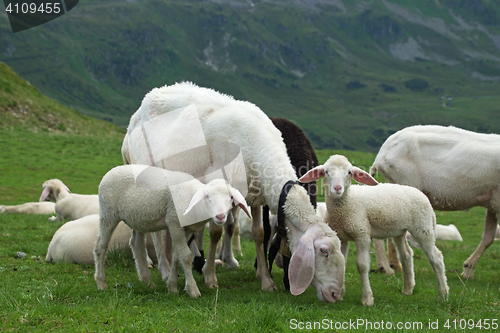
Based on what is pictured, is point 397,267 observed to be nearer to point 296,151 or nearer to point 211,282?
point 296,151

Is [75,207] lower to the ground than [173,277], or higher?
lower

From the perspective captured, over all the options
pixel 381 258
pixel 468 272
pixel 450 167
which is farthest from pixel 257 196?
pixel 468 272

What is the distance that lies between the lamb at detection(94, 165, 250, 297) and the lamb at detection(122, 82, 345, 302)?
80 centimetres

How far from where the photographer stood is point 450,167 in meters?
8.60

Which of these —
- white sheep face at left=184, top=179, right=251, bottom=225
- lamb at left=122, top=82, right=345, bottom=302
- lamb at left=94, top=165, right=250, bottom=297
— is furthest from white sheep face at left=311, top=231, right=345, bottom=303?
lamb at left=94, top=165, right=250, bottom=297

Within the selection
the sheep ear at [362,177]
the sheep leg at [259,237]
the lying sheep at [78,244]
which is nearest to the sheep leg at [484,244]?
the sheep ear at [362,177]

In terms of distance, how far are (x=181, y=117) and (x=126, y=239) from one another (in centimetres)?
242

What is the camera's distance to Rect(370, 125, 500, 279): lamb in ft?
27.6

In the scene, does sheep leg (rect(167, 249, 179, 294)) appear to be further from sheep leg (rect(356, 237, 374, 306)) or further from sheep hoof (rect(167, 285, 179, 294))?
sheep leg (rect(356, 237, 374, 306))

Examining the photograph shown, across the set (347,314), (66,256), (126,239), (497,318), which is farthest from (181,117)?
(497,318)

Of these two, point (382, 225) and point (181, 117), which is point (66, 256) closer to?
point (181, 117)

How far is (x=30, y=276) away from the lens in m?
6.73

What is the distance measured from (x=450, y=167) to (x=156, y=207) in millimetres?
5551

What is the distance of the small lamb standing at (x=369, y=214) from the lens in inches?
230
